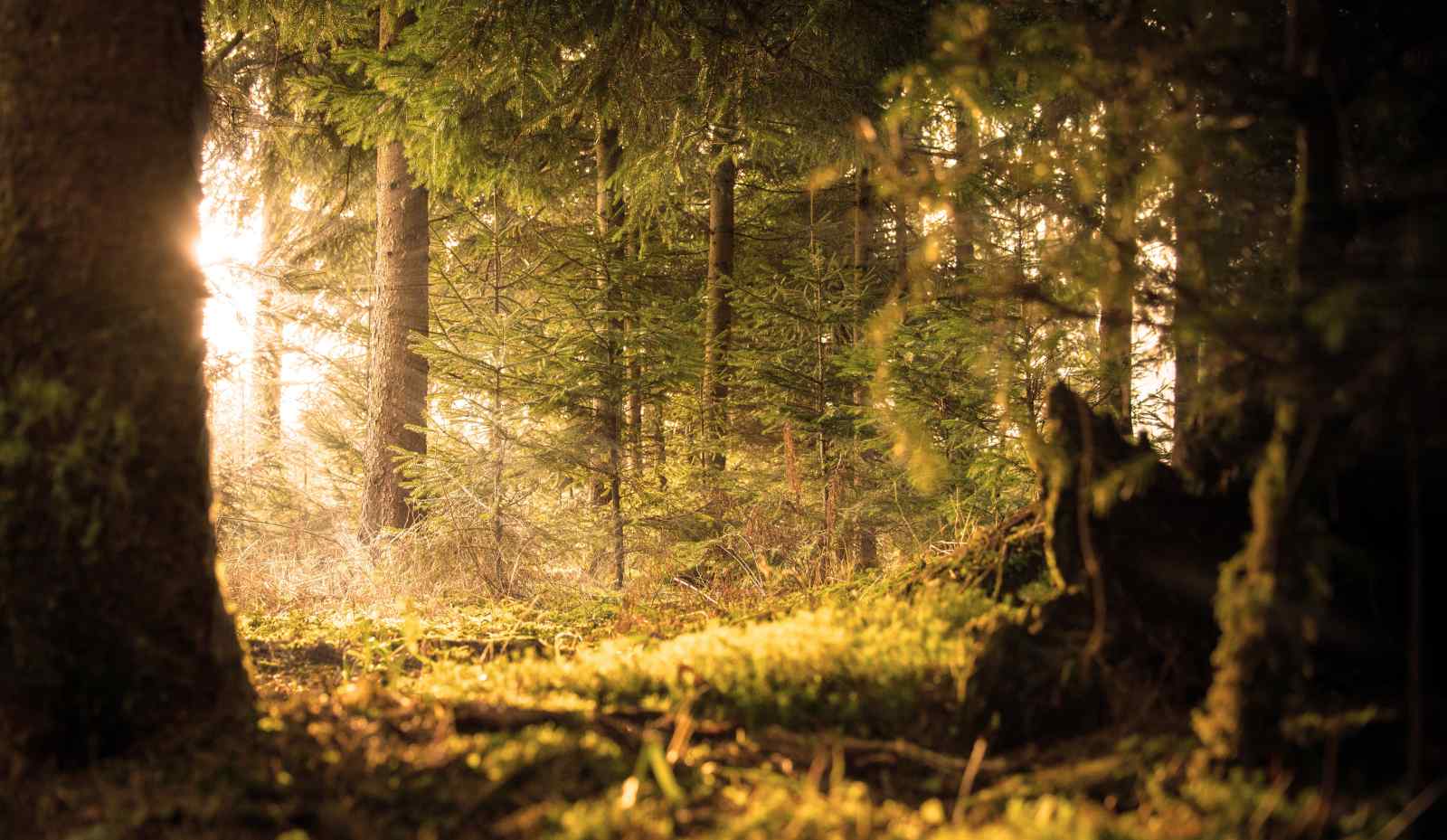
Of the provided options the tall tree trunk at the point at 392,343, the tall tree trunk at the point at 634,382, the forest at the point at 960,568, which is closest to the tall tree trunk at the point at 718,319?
the tall tree trunk at the point at 634,382

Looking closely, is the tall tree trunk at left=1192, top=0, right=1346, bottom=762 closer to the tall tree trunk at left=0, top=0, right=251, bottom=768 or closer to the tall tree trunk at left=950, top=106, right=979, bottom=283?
the tall tree trunk at left=950, top=106, right=979, bottom=283

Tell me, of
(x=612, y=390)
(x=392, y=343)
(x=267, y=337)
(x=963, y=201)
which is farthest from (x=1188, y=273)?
(x=267, y=337)

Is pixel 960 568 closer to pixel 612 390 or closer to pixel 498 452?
pixel 498 452

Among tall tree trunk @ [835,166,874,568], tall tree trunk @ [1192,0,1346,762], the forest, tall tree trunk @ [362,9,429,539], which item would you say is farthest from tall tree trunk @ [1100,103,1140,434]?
tall tree trunk @ [362,9,429,539]

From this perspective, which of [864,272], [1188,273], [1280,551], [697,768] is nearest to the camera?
[1280,551]

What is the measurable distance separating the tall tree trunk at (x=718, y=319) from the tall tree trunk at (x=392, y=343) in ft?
12.0

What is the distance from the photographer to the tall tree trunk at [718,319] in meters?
9.66

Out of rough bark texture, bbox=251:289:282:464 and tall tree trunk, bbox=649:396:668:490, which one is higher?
rough bark texture, bbox=251:289:282:464

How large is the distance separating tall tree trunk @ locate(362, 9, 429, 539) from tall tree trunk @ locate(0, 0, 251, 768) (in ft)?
25.5

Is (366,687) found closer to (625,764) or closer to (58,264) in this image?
(625,764)

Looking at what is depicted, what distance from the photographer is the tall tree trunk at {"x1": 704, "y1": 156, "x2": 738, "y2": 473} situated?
31.7ft

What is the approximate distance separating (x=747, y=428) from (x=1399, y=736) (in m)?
8.63

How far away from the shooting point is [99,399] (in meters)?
2.43

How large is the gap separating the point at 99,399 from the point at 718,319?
26.1ft
